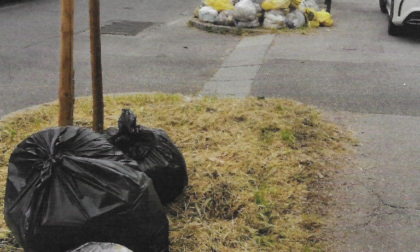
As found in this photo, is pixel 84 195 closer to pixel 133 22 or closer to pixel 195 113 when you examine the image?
pixel 195 113

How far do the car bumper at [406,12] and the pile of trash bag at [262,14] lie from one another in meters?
1.79

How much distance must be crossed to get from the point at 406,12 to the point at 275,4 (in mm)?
2536

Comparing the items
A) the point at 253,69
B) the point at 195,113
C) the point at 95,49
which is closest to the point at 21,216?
the point at 95,49

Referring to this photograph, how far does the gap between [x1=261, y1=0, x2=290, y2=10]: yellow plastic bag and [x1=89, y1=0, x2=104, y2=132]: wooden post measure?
23.2ft

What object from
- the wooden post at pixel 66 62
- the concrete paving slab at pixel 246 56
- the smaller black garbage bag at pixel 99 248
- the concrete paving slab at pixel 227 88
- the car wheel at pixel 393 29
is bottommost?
the concrete paving slab at pixel 227 88

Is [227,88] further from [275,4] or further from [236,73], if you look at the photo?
[275,4]

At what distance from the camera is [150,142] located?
315cm

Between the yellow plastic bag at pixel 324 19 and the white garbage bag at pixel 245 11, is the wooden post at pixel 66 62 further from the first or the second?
the yellow plastic bag at pixel 324 19

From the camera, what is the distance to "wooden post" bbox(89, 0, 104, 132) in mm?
3256

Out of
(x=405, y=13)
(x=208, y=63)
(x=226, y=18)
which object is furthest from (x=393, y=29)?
(x=208, y=63)

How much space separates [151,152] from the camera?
3129 mm

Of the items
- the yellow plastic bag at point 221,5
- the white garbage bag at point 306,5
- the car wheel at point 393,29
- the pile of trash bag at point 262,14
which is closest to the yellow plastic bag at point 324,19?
the pile of trash bag at point 262,14

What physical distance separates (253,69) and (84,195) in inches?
200

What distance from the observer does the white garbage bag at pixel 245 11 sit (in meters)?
9.67
